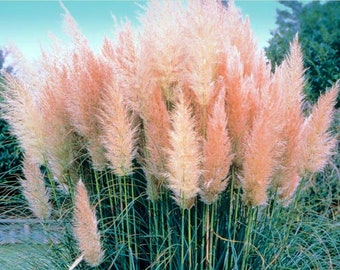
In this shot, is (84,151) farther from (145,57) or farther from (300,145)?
(300,145)

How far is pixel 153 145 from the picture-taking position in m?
2.63

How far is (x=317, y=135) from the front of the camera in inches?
114

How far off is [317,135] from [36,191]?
5.07 ft

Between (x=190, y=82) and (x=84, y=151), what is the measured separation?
0.89 metres

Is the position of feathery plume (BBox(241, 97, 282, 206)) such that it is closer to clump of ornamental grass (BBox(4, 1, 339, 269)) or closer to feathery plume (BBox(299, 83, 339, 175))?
clump of ornamental grass (BBox(4, 1, 339, 269))

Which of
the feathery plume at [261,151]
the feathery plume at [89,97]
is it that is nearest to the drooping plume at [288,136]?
the feathery plume at [261,151]

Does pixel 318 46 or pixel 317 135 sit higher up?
pixel 318 46

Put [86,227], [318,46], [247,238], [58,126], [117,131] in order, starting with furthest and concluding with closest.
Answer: [318,46] < [58,126] < [247,238] < [117,131] < [86,227]

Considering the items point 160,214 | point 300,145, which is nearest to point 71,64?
point 160,214

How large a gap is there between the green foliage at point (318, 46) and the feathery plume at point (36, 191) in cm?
452

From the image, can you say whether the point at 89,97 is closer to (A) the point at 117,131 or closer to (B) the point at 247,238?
(A) the point at 117,131

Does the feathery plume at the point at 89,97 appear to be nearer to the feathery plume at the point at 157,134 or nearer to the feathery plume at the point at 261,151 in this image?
the feathery plume at the point at 157,134

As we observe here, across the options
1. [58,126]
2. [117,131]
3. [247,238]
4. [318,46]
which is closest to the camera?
[117,131]

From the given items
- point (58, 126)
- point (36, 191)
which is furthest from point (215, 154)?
point (36, 191)
